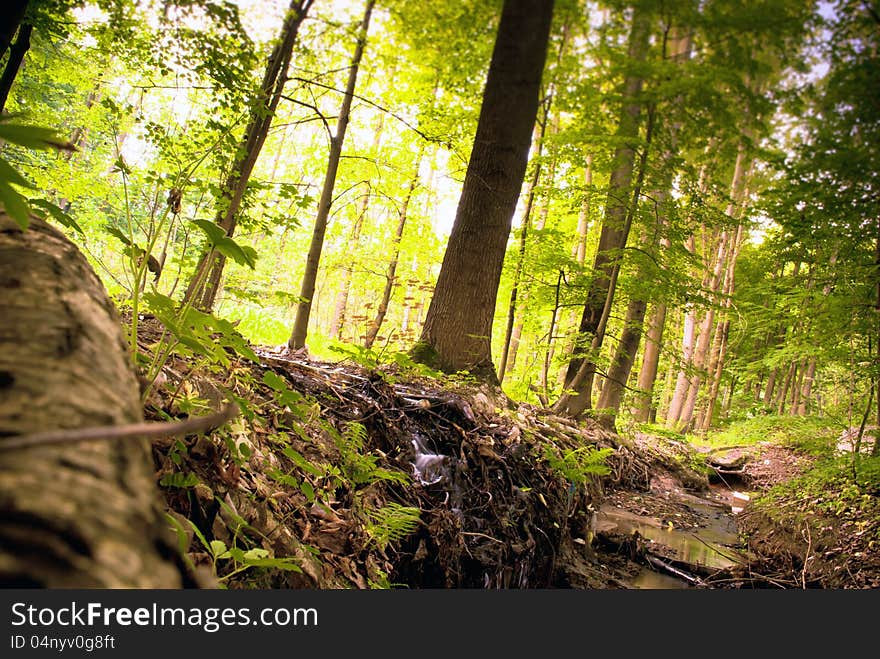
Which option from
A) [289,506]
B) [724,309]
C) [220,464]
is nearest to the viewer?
[220,464]

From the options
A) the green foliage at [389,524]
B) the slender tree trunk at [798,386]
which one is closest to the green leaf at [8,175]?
the green foliage at [389,524]

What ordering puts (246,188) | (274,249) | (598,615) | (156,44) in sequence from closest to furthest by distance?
(598,615), (156,44), (246,188), (274,249)

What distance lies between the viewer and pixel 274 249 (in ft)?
51.8

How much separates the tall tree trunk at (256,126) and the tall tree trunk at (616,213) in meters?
1.68

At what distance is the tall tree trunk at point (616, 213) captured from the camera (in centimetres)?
216

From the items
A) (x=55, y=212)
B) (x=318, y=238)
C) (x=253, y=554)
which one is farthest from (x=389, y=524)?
(x=318, y=238)

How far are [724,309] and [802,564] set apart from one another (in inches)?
97.1

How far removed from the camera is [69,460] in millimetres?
348

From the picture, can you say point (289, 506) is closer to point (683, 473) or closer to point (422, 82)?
point (422, 82)

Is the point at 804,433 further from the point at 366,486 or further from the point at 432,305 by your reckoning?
the point at 366,486

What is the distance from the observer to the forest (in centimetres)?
49

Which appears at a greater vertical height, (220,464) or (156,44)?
(156,44)

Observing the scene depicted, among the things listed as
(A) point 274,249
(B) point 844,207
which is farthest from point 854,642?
(A) point 274,249

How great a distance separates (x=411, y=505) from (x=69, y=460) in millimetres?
1832
